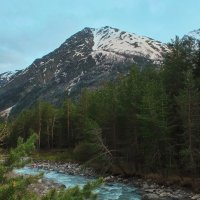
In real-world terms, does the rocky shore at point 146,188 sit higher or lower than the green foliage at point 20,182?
lower

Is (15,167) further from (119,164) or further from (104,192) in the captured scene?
(119,164)

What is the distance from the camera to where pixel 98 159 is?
193ft

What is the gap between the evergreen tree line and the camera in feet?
158

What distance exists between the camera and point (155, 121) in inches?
2020

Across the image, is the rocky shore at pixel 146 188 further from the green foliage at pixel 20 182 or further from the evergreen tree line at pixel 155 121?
the green foliage at pixel 20 182

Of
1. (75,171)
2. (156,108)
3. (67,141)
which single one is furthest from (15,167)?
(67,141)

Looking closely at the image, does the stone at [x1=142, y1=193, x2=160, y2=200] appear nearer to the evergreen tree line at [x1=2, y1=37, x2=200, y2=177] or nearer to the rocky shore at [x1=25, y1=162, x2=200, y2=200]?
the rocky shore at [x1=25, y1=162, x2=200, y2=200]

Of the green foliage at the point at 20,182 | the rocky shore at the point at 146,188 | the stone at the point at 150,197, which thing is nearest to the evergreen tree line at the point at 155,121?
the rocky shore at the point at 146,188

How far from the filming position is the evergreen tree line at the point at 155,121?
48.0 m

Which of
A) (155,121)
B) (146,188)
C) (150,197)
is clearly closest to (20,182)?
(150,197)

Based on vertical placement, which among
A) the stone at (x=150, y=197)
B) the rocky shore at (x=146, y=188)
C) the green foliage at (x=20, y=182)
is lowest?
the stone at (x=150, y=197)

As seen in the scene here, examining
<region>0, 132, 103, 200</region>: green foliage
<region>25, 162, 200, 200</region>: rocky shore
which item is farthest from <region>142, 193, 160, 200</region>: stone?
<region>0, 132, 103, 200</region>: green foliage

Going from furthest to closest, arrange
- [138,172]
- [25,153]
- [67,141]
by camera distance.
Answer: [67,141], [138,172], [25,153]

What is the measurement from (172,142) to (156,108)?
17.9 ft
